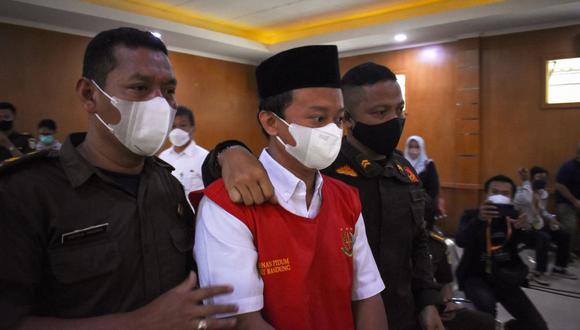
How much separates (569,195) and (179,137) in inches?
192

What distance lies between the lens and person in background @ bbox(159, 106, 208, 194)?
3.52m

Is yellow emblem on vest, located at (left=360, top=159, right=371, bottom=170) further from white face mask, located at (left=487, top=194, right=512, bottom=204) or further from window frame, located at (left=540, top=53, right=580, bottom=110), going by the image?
window frame, located at (left=540, top=53, right=580, bottom=110)

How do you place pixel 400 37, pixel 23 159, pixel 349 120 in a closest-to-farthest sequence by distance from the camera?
1. pixel 23 159
2. pixel 349 120
3. pixel 400 37

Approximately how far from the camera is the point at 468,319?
1848 mm

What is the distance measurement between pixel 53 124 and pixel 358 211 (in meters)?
4.96

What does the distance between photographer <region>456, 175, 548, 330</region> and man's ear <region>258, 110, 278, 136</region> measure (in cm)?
202

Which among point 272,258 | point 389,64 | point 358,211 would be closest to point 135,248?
point 272,258

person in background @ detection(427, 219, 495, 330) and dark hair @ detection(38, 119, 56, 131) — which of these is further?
dark hair @ detection(38, 119, 56, 131)

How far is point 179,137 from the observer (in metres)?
3.69

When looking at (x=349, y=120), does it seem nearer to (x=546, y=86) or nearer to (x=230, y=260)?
(x=230, y=260)

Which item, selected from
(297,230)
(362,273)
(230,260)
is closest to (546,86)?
(362,273)

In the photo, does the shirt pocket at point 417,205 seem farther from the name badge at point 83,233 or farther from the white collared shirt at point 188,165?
the white collared shirt at point 188,165

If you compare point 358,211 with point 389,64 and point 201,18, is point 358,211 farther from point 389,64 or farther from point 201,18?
point 389,64

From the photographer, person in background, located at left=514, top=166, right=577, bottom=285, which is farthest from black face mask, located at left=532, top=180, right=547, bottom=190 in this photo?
the photographer
